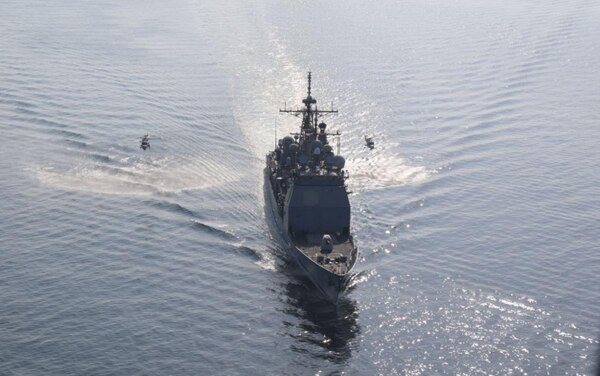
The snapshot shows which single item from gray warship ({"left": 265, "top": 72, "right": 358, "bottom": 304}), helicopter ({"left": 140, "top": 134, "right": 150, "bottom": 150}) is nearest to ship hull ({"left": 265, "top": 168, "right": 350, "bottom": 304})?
gray warship ({"left": 265, "top": 72, "right": 358, "bottom": 304})

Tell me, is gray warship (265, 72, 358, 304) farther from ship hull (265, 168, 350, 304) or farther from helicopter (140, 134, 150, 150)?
helicopter (140, 134, 150, 150)

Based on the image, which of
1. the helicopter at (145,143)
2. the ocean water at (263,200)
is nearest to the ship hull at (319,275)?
the ocean water at (263,200)

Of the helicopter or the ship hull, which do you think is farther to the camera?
the helicopter

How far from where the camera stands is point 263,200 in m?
88.4

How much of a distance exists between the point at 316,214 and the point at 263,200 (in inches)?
571

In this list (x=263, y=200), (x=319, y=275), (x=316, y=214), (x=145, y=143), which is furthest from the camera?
(x=145, y=143)

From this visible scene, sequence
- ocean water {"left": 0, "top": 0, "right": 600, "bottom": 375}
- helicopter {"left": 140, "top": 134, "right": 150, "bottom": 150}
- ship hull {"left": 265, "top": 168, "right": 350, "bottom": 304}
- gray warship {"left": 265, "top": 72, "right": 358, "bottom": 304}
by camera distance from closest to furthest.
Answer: ocean water {"left": 0, "top": 0, "right": 600, "bottom": 375}, ship hull {"left": 265, "top": 168, "right": 350, "bottom": 304}, gray warship {"left": 265, "top": 72, "right": 358, "bottom": 304}, helicopter {"left": 140, "top": 134, "right": 150, "bottom": 150}

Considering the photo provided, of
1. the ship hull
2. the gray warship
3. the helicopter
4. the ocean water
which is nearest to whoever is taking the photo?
the ocean water

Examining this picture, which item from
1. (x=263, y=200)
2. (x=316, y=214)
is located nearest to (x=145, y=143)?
(x=263, y=200)

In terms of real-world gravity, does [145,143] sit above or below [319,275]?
above

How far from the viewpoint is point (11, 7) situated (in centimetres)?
16238

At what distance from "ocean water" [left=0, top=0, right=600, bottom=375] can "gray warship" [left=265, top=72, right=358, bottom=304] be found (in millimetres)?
2308

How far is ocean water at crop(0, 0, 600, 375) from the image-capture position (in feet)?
196

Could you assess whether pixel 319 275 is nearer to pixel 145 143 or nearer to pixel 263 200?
pixel 263 200
